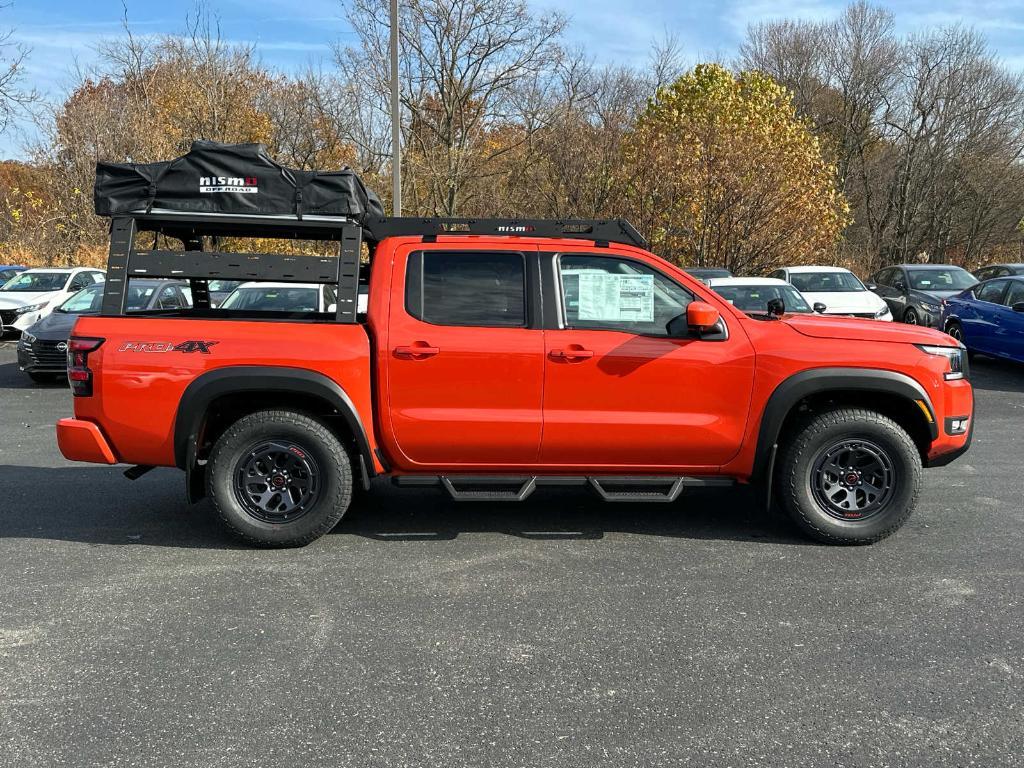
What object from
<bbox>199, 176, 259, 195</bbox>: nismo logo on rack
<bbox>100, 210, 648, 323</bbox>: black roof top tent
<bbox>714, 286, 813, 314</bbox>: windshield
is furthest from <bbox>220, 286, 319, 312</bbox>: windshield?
<bbox>714, 286, 813, 314</bbox>: windshield

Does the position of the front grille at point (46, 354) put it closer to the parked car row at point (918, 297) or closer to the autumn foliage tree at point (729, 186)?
the parked car row at point (918, 297)

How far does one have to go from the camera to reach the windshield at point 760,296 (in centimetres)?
1338

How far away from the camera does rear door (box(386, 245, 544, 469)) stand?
195 inches

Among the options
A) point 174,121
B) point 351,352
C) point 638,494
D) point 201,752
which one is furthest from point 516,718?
point 174,121

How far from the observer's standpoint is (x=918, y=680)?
3.45m

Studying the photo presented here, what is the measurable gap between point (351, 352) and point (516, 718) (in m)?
2.47

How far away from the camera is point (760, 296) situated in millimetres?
13797

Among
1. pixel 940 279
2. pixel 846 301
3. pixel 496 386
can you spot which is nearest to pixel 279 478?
pixel 496 386

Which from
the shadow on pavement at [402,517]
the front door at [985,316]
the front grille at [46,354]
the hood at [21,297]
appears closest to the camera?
the shadow on pavement at [402,517]

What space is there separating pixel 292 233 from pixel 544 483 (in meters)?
2.26

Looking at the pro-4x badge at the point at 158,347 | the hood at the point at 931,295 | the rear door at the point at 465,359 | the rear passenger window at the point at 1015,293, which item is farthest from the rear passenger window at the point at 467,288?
the hood at the point at 931,295

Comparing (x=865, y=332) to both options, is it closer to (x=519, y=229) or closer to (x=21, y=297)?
(x=519, y=229)

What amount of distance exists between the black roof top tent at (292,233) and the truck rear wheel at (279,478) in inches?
29.2

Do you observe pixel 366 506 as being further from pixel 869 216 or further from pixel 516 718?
pixel 869 216
